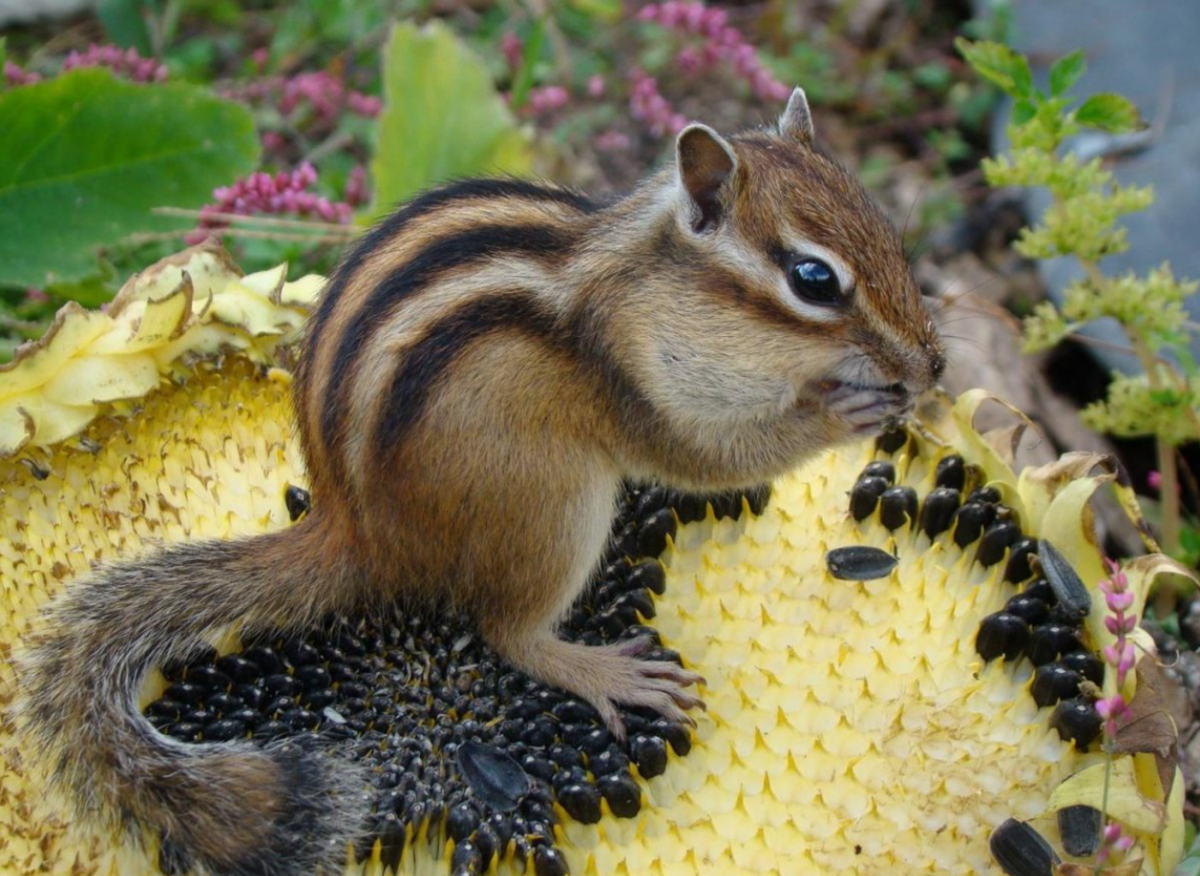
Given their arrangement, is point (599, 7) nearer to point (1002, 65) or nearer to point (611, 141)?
point (611, 141)

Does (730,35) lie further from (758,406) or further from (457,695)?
(457,695)

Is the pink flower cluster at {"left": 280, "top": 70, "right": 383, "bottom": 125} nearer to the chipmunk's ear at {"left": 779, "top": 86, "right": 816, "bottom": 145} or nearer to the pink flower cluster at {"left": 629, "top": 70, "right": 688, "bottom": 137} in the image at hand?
the pink flower cluster at {"left": 629, "top": 70, "right": 688, "bottom": 137}

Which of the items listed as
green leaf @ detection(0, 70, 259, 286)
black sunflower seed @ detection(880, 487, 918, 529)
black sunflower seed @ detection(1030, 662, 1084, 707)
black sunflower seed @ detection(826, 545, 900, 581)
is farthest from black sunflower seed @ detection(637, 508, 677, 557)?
green leaf @ detection(0, 70, 259, 286)

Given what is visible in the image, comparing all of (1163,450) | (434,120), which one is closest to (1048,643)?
(1163,450)

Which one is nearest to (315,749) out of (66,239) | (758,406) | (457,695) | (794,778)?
(457,695)

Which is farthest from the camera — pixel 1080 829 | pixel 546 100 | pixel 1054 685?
pixel 546 100

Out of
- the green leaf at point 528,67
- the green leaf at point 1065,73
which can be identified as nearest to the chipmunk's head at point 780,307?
the green leaf at point 1065,73

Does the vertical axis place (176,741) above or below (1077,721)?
below

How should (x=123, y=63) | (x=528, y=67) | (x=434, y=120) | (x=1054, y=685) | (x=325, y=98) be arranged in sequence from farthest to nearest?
(x=325, y=98)
(x=528, y=67)
(x=123, y=63)
(x=434, y=120)
(x=1054, y=685)
